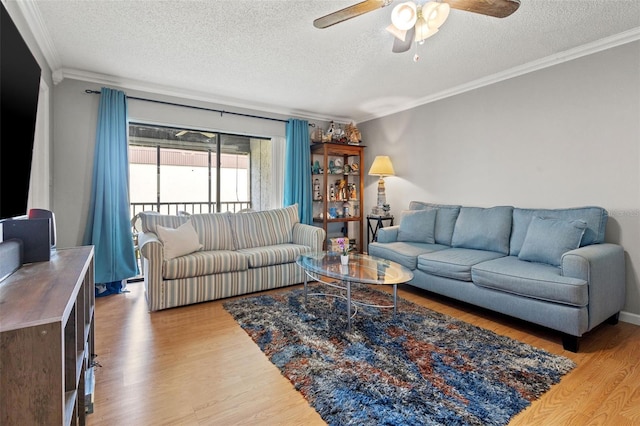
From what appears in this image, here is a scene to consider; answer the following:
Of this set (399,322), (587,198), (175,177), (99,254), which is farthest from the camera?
(175,177)

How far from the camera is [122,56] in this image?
288cm

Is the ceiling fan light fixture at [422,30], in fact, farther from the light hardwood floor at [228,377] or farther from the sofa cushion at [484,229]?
the light hardwood floor at [228,377]

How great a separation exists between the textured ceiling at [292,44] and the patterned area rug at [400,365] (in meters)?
2.29

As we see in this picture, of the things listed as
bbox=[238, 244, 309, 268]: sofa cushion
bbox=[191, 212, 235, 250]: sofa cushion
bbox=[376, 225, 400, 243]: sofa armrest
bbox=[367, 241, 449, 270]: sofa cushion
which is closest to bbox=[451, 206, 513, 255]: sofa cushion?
bbox=[367, 241, 449, 270]: sofa cushion

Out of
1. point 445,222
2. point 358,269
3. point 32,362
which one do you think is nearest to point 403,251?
point 445,222

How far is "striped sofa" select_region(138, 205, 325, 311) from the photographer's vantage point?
291cm

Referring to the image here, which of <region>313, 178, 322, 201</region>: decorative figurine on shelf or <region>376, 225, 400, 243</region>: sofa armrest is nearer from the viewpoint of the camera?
<region>376, 225, 400, 243</region>: sofa armrest

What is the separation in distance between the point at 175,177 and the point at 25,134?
103 inches

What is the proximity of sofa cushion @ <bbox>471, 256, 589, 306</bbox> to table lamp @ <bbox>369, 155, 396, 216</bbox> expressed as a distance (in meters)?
2.01

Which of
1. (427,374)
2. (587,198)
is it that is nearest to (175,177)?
(427,374)

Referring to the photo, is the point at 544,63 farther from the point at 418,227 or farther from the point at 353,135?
the point at 353,135

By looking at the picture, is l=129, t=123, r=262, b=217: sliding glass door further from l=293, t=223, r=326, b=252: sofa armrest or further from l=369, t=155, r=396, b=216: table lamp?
l=369, t=155, r=396, b=216: table lamp

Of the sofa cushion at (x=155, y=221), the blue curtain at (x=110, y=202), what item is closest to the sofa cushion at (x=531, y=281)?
the sofa cushion at (x=155, y=221)

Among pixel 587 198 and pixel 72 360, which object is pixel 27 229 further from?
pixel 587 198
